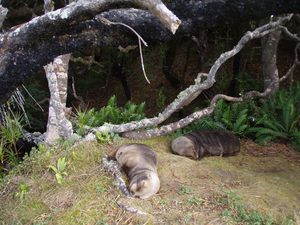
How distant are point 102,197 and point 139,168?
82cm

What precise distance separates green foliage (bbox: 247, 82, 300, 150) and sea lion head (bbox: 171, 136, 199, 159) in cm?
245

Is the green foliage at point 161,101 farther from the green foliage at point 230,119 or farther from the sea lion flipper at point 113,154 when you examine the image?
the sea lion flipper at point 113,154

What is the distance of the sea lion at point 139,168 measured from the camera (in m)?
3.64

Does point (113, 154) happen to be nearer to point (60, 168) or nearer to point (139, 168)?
point (139, 168)

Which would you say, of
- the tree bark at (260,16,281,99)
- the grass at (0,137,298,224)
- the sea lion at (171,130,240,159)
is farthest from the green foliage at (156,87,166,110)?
the grass at (0,137,298,224)

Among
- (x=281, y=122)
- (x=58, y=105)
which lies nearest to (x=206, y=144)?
(x=281, y=122)

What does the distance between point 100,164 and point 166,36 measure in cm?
275

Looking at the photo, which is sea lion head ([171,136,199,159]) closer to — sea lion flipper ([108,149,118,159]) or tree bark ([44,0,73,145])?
sea lion flipper ([108,149,118,159])

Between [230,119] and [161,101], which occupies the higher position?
[230,119]

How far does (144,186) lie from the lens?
11.9ft

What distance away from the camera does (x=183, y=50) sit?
12.5 m

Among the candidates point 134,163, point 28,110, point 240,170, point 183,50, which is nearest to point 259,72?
point 183,50

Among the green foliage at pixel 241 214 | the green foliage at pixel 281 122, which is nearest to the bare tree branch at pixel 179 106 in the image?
the green foliage at pixel 281 122

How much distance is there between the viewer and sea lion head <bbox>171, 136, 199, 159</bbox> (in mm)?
5613
